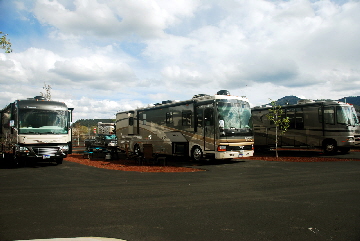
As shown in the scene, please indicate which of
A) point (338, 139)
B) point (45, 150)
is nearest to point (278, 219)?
point (45, 150)

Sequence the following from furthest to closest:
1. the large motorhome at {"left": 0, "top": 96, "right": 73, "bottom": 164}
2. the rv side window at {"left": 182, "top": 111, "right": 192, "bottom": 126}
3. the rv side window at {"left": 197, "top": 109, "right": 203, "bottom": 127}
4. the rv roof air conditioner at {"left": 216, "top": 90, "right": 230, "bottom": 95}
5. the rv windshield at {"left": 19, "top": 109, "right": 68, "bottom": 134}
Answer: the rv side window at {"left": 182, "top": 111, "right": 192, "bottom": 126} < the rv roof air conditioner at {"left": 216, "top": 90, "right": 230, "bottom": 95} < the rv side window at {"left": 197, "top": 109, "right": 203, "bottom": 127} < the rv windshield at {"left": 19, "top": 109, "right": 68, "bottom": 134} < the large motorhome at {"left": 0, "top": 96, "right": 73, "bottom": 164}

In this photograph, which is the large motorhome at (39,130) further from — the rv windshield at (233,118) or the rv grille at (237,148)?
the rv grille at (237,148)

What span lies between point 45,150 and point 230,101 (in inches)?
371

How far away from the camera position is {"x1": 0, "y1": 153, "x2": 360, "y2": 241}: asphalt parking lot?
471cm

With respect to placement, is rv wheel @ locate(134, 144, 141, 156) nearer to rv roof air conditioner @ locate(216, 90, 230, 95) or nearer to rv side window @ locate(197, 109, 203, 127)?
rv side window @ locate(197, 109, 203, 127)

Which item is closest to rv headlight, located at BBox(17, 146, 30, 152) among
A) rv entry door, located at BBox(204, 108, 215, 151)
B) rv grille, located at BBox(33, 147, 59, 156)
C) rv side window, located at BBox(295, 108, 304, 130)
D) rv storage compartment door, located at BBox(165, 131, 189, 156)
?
rv grille, located at BBox(33, 147, 59, 156)

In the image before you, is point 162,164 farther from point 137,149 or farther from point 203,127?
point 137,149

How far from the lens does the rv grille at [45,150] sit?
14180 mm

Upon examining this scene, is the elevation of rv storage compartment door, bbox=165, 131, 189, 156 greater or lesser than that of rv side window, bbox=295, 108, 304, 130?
lesser

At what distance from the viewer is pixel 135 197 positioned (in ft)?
24.3

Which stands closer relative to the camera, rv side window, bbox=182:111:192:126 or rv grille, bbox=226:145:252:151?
rv grille, bbox=226:145:252:151

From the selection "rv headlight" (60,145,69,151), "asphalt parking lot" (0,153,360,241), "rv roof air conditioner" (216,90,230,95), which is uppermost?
"rv roof air conditioner" (216,90,230,95)

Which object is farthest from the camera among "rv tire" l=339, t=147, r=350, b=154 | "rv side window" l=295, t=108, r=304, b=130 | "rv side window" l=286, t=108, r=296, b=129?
"rv side window" l=286, t=108, r=296, b=129

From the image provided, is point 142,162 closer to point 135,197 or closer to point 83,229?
point 135,197
